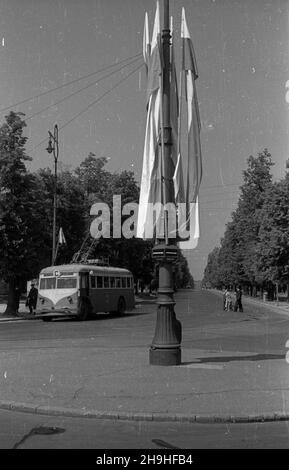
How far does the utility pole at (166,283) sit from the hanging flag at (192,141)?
542mm

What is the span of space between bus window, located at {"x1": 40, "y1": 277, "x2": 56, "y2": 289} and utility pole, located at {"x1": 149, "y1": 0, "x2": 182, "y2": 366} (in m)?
19.2

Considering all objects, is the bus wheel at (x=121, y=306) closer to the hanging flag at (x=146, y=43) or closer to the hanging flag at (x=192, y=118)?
the hanging flag at (x=192, y=118)

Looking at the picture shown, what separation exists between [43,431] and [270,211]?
135 ft

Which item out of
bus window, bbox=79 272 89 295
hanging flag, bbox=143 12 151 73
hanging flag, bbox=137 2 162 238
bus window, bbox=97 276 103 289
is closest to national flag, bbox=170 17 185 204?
hanging flag, bbox=137 2 162 238

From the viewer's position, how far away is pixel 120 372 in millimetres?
10531

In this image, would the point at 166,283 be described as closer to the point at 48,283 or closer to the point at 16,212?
the point at 48,283

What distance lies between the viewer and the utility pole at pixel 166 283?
11.2 m

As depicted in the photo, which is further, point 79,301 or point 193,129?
point 79,301

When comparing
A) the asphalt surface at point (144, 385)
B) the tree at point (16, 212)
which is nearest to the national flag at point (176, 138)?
the asphalt surface at point (144, 385)

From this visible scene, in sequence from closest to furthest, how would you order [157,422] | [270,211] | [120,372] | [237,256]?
[157,422], [120,372], [270,211], [237,256]
